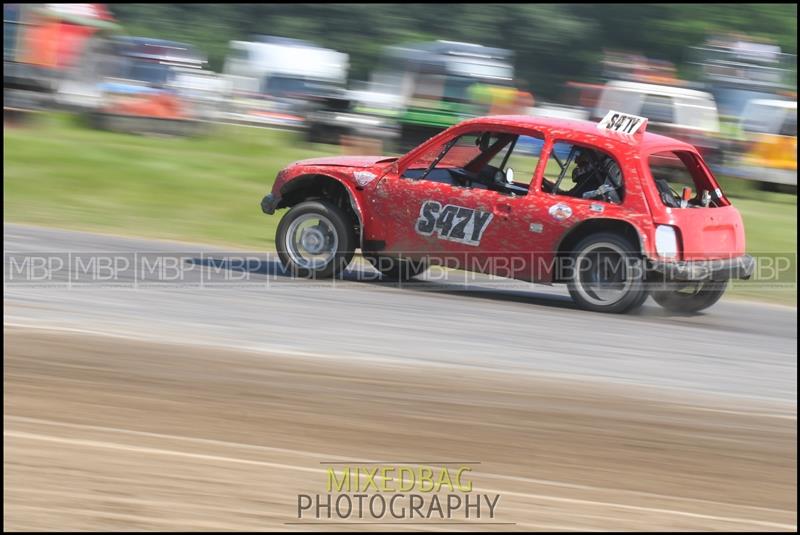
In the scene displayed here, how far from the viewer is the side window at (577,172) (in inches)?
335

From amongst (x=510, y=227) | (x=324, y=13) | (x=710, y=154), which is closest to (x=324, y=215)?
(x=510, y=227)

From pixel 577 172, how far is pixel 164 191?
792 centimetres

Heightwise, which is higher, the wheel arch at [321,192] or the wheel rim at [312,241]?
the wheel arch at [321,192]

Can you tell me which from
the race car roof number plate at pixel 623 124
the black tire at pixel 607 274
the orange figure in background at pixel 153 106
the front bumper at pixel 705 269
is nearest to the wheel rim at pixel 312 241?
the black tire at pixel 607 274

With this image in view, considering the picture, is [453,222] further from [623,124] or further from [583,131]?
[623,124]

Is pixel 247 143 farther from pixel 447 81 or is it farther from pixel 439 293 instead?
pixel 439 293

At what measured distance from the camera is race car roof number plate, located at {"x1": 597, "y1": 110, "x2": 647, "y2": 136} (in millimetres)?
8648

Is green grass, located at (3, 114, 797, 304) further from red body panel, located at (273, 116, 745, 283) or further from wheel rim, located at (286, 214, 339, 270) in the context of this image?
red body panel, located at (273, 116, 745, 283)

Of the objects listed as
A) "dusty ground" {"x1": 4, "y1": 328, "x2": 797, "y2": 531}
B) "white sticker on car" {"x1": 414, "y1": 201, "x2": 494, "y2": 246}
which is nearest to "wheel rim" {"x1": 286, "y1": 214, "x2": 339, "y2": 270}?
"white sticker on car" {"x1": 414, "y1": 201, "x2": 494, "y2": 246}

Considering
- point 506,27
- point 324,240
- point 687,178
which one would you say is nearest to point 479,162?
point 324,240

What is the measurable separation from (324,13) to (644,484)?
43651 millimetres

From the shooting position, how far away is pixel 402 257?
29.4ft

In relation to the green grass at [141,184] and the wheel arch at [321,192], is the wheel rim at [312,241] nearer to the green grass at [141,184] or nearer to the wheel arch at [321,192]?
the wheel arch at [321,192]

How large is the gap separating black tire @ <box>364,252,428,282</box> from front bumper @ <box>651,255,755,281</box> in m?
2.42
